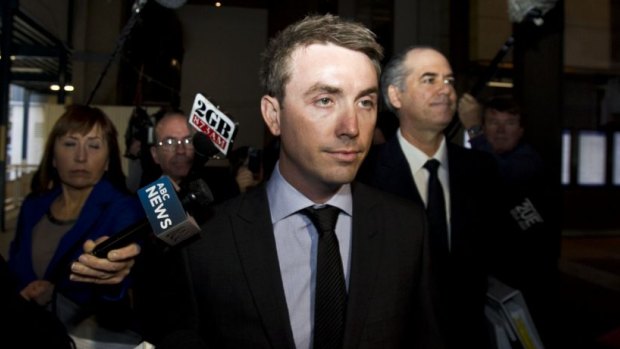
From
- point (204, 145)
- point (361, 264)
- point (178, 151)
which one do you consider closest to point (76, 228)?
point (178, 151)

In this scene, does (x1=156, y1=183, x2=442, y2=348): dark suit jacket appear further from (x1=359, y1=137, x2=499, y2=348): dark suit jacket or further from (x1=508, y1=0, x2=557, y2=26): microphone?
(x1=508, y1=0, x2=557, y2=26): microphone

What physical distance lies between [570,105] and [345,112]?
6.75 m

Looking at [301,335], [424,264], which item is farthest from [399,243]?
[301,335]

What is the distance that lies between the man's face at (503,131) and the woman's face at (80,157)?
5.74 feet

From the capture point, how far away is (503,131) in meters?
2.42

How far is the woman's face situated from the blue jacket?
0.17ft

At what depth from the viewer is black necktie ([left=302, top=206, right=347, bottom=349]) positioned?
1071 mm

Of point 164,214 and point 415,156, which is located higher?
point 415,156

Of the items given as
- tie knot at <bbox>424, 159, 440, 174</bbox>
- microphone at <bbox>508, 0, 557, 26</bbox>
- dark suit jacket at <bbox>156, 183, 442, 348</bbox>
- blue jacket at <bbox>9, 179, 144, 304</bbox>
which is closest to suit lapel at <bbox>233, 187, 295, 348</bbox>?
dark suit jacket at <bbox>156, 183, 442, 348</bbox>

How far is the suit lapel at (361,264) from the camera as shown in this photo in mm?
1080

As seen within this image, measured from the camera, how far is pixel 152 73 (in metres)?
1.92

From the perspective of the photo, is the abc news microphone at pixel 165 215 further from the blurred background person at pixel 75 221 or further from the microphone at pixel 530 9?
the microphone at pixel 530 9

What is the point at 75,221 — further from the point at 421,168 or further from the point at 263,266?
the point at 421,168

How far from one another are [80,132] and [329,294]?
107cm
